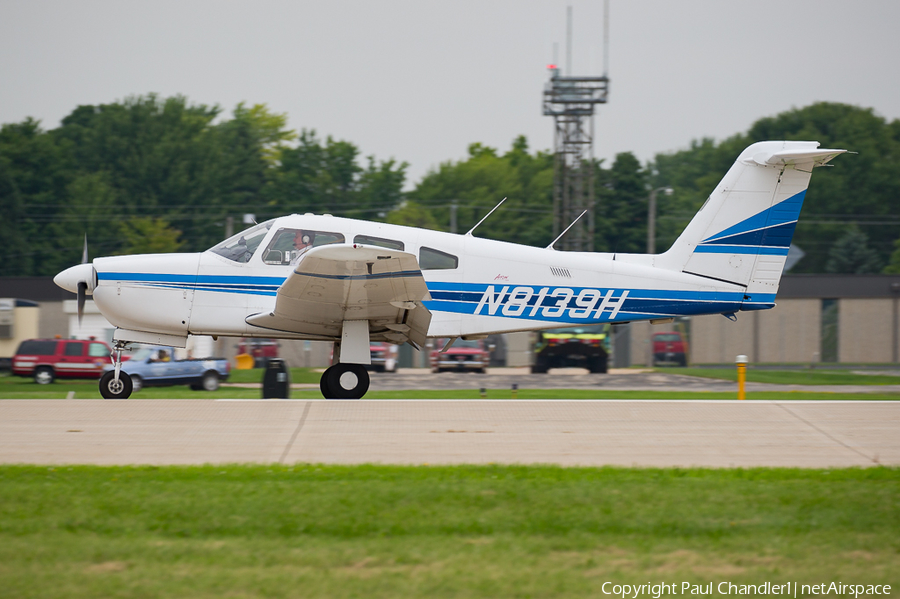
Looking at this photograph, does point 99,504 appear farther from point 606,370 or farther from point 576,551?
point 606,370

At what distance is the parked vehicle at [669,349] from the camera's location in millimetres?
34375

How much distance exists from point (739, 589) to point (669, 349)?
31.1m

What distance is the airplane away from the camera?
422 inches

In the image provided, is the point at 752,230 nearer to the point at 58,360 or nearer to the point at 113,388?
the point at 113,388

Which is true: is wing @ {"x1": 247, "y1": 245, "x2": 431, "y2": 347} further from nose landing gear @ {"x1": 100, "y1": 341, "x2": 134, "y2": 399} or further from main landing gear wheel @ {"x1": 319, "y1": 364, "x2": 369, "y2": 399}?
nose landing gear @ {"x1": 100, "y1": 341, "x2": 134, "y2": 399}

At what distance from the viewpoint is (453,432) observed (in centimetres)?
804

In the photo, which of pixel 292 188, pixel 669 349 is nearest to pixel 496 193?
pixel 292 188

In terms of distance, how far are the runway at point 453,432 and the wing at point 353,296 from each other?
4.72 ft

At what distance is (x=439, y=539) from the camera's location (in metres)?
5.05

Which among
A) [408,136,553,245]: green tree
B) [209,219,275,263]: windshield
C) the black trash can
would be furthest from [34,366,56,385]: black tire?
[408,136,553,245]: green tree

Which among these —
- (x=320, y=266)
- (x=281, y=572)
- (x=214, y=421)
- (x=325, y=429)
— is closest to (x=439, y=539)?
(x=281, y=572)

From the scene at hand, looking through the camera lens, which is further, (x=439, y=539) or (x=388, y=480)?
(x=388, y=480)

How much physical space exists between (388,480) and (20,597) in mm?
2551

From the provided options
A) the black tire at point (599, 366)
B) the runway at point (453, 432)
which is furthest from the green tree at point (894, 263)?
the runway at point (453, 432)
